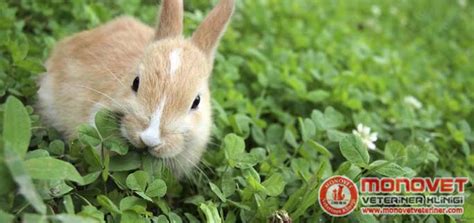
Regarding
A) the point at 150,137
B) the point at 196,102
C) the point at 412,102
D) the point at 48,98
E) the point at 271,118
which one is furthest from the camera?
the point at 412,102

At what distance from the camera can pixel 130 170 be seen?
2602 mm

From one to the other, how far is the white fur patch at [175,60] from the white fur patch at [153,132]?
0.25m

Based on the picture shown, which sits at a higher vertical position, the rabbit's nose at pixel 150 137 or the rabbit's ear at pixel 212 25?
the rabbit's ear at pixel 212 25

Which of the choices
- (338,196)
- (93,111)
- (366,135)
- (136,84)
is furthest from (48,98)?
(366,135)

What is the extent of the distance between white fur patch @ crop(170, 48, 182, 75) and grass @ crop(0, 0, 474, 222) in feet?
1.35

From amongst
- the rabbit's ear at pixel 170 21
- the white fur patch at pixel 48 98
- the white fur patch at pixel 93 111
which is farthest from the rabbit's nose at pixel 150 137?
the white fur patch at pixel 48 98

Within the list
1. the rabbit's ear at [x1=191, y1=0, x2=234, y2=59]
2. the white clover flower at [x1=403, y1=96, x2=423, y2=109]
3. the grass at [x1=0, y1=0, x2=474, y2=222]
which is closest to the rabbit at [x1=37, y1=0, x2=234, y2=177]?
the rabbit's ear at [x1=191, y1=0, x2=234, y2=59]

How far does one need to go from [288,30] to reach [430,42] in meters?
1.89

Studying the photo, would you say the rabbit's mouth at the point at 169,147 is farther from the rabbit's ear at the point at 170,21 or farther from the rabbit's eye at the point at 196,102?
the rabbit's ear at the point at 170,21

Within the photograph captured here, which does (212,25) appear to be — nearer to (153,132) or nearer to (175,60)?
(175,60)

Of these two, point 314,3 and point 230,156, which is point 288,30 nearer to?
point 314,3

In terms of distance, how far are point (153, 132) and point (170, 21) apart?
0.83 meters

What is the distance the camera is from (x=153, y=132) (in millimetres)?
2449

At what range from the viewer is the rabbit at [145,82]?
8.38ft
